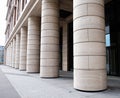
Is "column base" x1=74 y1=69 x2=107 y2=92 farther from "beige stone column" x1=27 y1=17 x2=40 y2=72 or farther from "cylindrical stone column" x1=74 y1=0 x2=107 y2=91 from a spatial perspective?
"beige stone column" x1=27 y1=17 x2=40 y2=72

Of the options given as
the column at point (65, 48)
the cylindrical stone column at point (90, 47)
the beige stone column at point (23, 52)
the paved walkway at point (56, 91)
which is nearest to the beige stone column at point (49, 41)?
the paved walkway at point (56, 91)

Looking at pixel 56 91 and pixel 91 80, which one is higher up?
pixel 91 80

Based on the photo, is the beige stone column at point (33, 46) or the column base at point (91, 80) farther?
the beige stone column at point (33, 46)

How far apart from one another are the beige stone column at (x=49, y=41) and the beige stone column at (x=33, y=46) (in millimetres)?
5591

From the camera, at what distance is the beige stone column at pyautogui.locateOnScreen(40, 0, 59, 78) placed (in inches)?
523

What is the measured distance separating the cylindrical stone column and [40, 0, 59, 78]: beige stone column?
5185 millimetres

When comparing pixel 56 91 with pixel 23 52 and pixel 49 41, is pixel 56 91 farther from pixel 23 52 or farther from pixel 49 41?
pixel 23 52

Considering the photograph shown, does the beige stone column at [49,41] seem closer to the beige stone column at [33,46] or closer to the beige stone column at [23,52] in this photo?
the beige stone column at [33,46]

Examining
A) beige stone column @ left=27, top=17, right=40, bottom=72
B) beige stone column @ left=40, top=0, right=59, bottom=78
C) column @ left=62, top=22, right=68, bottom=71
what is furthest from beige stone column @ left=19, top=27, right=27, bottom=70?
beige stone column @ left=40, top=0, right=59, bottom=78

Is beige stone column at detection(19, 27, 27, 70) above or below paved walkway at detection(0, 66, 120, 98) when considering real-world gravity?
above

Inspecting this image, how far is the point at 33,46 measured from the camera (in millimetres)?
19031

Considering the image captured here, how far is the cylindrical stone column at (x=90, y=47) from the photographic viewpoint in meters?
7.90

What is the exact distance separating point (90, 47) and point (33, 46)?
11932 mm

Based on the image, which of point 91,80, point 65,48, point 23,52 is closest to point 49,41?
point 91,80
